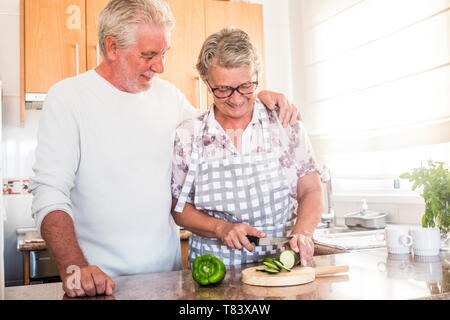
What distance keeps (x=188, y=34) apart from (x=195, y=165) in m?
1.82

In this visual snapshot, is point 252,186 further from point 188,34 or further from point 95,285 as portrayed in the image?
point 188,34

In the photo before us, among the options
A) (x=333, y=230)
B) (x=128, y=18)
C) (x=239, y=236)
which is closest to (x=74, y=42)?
(x=128, y=18)

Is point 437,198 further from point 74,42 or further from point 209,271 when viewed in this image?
point 74,42

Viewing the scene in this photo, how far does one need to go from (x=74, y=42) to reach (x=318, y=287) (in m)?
2.32

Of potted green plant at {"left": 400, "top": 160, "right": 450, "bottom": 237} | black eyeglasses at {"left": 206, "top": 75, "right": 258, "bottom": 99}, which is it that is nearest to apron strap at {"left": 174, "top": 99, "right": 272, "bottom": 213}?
black eyeglasses at {"left": 206, "top": 75, "right": 258, "bottom": 99}

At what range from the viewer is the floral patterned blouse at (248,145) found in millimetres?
1643

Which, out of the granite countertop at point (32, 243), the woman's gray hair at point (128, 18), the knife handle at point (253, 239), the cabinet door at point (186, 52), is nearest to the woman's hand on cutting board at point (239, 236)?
the knife handle at point (253, 239)

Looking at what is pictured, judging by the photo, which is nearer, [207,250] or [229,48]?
[229,48]

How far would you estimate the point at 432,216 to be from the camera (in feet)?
5.63

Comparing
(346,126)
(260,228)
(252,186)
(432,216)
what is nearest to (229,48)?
(252,186)

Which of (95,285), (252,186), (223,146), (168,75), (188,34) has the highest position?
(188,34)

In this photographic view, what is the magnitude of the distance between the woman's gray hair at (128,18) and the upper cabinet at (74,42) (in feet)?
4.76

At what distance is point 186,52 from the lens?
3195mm

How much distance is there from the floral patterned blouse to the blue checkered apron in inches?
0.9
